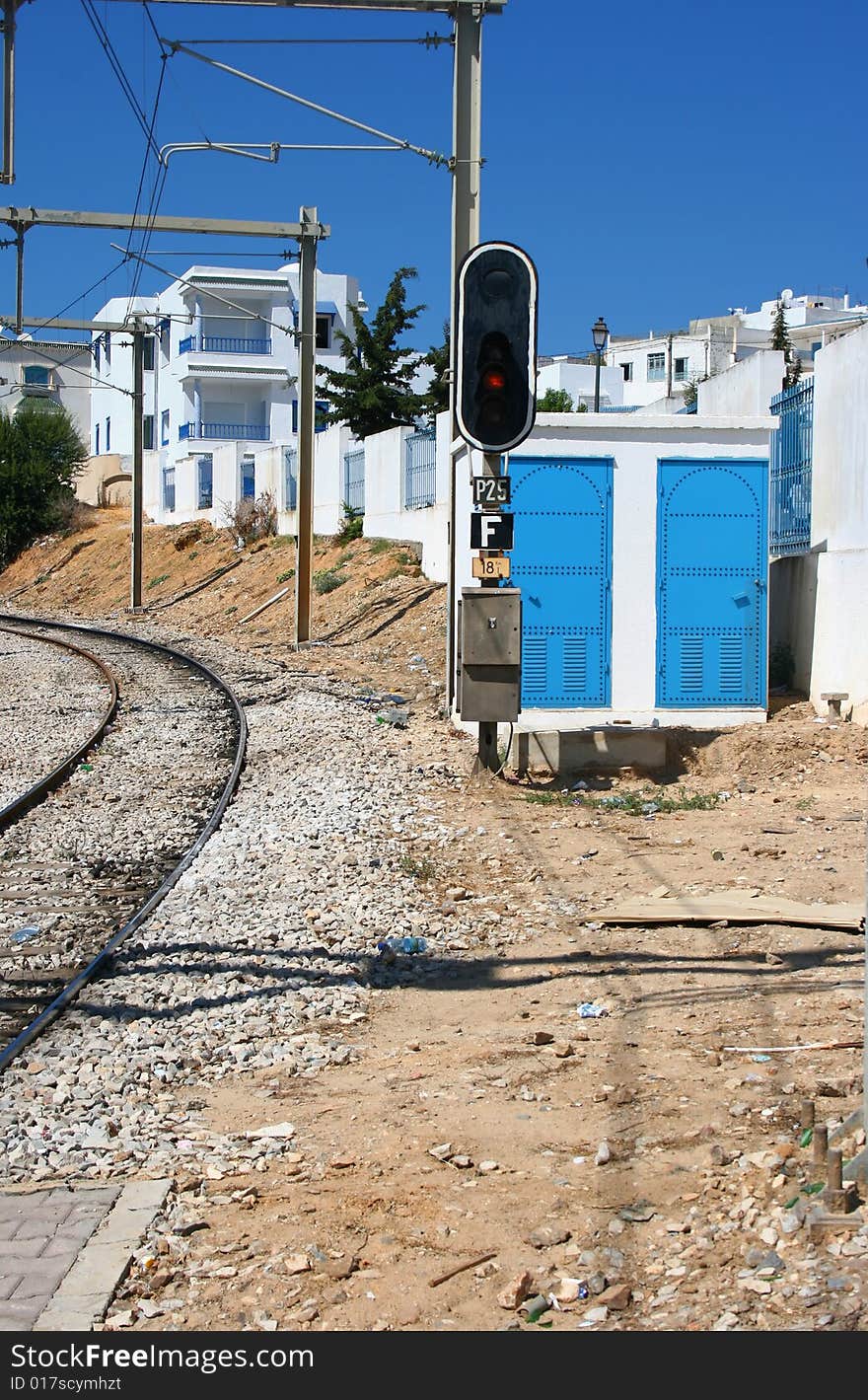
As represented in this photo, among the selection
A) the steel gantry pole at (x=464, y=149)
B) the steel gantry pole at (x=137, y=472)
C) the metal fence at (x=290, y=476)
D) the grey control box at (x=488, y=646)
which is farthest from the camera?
the metal fence at (x=290, y=476)

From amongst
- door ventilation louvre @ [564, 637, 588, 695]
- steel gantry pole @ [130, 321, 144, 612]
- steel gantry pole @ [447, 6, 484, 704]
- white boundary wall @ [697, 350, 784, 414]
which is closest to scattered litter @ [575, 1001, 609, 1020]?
door ventilation louvre @ [564, 637, 588, 695]

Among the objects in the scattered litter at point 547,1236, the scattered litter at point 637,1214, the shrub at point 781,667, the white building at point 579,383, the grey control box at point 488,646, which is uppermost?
the white building at point 579,383

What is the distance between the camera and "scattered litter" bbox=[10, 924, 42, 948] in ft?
27.9

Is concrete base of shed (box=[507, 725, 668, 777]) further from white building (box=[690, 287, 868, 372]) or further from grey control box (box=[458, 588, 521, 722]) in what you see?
white building (box=[690, 287, 868, 372])

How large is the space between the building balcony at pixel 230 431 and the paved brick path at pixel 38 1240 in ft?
238

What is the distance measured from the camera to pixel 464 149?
1594 centimetres

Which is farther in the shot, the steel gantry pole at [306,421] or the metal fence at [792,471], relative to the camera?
the steel gantry pole at [306,421]

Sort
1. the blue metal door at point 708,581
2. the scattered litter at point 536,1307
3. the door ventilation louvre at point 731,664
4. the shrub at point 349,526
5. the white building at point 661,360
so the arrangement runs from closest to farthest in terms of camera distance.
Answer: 1. the scattered litter at point 536,1307
2. the blue metal door at point 708,581
3. the door ventilation louvre at point 731,664
4. the shrub at point 349,526
5. the white building at point 661,360

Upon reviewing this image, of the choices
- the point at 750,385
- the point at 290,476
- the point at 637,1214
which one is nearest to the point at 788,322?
the point at 290,476

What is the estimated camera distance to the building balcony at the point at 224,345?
76.0 meters

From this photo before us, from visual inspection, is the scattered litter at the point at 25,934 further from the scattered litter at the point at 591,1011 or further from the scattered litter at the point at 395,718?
the scattered litter at the point at 395,718

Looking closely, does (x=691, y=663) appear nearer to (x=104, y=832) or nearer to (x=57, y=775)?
(x=104, y=832)

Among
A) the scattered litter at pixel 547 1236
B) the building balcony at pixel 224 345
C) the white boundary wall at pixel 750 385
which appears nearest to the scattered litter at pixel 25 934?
the scattered litter at pixel 547 1236
